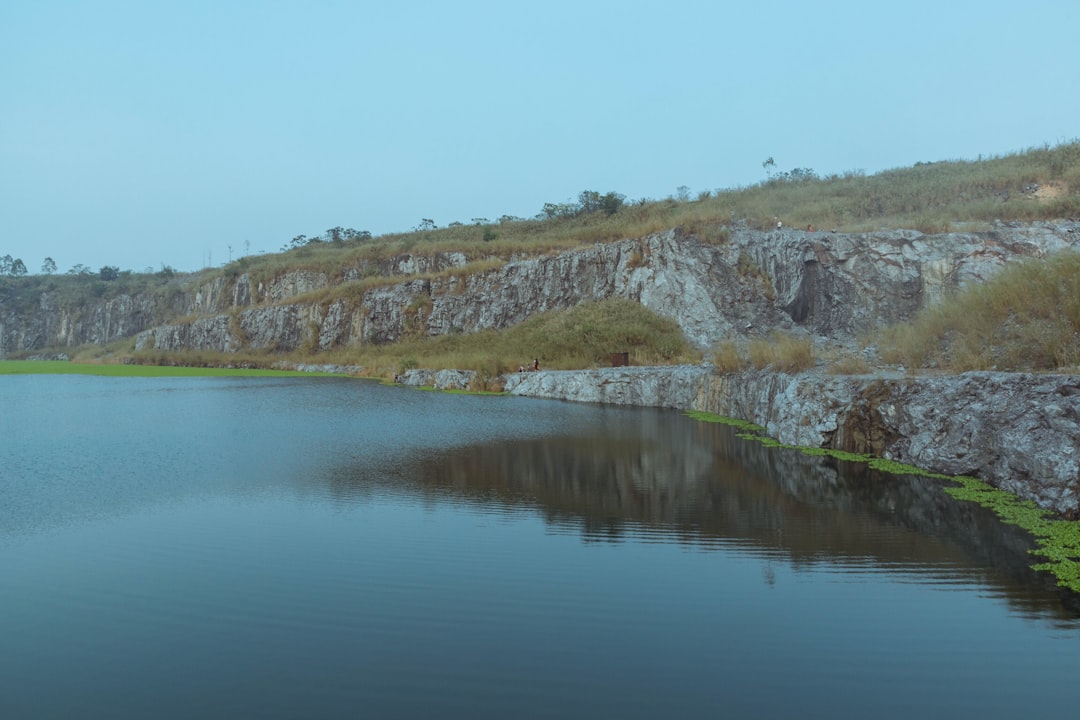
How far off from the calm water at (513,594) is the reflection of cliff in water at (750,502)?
72 millimetres

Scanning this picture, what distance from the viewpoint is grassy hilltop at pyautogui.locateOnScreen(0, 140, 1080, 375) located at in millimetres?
14906

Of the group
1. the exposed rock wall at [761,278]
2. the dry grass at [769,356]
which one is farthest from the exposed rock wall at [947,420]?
the exposed rock wall at [761,278]

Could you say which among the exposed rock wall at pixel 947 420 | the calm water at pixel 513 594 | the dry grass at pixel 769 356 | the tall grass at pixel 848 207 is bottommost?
the calm water at pixel 513 594

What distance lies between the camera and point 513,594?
7422 mm

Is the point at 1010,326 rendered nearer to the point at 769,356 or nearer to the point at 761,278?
the point at 769,356

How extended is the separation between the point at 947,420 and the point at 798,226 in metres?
33.1

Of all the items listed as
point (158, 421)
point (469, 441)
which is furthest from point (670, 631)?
point (158, 421)

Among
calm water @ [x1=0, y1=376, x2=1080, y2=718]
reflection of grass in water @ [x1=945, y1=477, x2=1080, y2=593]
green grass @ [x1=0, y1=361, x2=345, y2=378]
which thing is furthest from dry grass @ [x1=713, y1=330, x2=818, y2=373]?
green grass @ [x1=0, y1=361, x2=345, y2=378]

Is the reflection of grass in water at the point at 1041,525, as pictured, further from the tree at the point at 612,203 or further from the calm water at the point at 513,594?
the tree at the point at 612,203

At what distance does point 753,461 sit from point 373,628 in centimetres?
1109

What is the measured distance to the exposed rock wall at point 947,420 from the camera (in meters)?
10.5

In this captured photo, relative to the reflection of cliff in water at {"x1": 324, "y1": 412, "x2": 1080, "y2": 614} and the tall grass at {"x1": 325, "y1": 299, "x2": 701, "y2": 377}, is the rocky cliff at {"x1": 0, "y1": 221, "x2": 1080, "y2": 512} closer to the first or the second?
the reflection of cliff in water at {"x1": 324, "y1": 412, "x2": 1080, "y2": 614}

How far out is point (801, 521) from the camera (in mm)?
10477

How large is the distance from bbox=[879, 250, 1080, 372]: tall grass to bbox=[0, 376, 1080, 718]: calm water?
3825 mm
